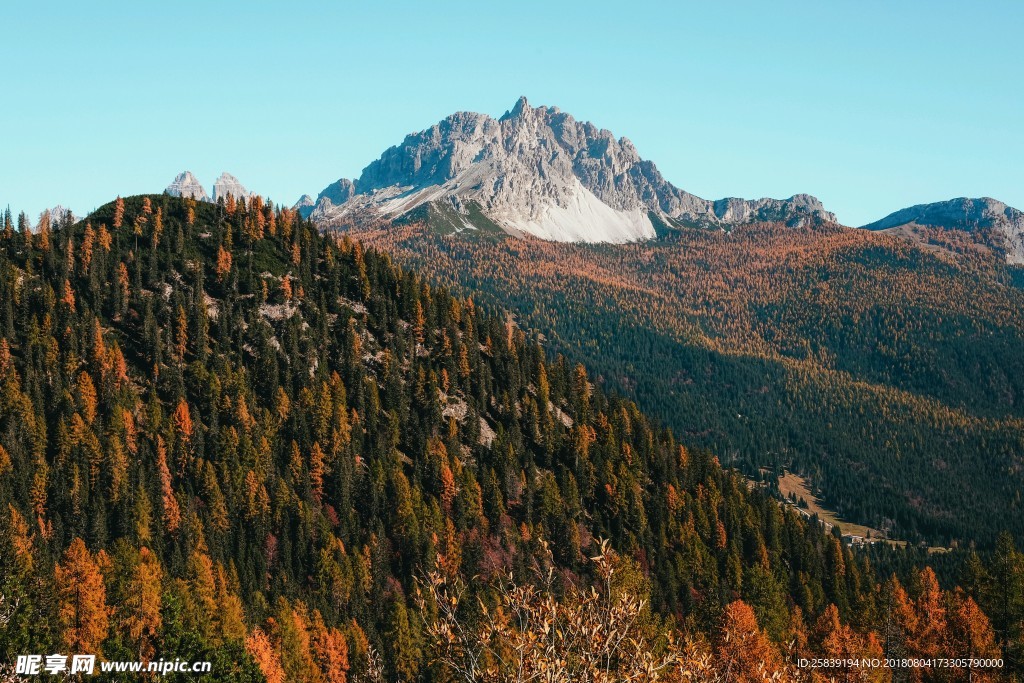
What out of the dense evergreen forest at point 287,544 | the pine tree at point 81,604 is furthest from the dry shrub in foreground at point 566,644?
the pine tree at point 81,604

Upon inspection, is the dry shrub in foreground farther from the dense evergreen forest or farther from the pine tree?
the pine tree

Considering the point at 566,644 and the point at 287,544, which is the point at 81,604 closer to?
the point at 287,544

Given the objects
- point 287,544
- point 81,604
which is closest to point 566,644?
point 81,604

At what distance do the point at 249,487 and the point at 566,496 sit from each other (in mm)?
68603

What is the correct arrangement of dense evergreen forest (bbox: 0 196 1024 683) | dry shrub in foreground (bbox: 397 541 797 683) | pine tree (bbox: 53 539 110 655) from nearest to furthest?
dry shrub in foreground (bbox: 397 541 797 683) < pine tree (bbox: 53 539 110 655) < dense evergreen forest (bbox: 0 196 1024 683)

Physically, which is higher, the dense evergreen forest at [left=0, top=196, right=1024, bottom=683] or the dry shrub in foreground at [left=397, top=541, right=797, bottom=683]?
the dry shrub in foreground at [left=397, top=541, right=797, bottom=683]

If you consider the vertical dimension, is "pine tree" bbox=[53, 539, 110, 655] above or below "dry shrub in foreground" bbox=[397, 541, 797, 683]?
below

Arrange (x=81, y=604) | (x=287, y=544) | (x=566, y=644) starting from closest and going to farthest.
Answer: (x=566, y=644)
(x=81, y=604)
(x=287, y=544)

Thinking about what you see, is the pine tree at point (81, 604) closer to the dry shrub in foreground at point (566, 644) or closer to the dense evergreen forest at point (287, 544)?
the dense evergreen forest at point (287, 544)

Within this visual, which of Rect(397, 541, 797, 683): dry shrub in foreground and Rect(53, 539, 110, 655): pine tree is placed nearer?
Rect(397, 541, 797, 683): dry shrub in foreground

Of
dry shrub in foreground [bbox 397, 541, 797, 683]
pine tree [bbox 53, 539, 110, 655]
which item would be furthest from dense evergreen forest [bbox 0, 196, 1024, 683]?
dry shrub in foreground [bbox 397, 541, 797, 683]

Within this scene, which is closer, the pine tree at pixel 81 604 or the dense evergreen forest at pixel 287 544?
the pine tree at pixel 81 604

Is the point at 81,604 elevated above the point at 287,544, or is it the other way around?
the point at 81,604

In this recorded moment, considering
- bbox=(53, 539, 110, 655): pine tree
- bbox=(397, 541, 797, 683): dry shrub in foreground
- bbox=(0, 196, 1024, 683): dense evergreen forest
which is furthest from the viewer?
bbox=(0, 196, 1024, 683): dense evergreen forest
